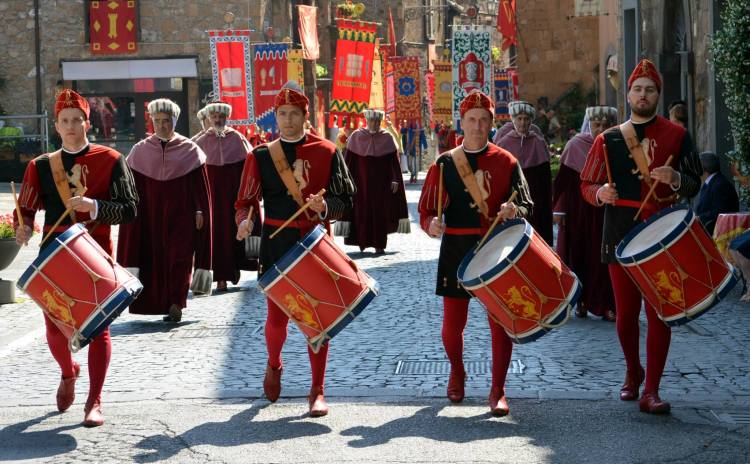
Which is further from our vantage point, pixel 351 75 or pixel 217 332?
pixel 351 75

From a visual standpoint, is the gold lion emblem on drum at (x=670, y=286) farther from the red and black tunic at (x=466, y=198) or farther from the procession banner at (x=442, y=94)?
the procession banner at (x=442, y=94)

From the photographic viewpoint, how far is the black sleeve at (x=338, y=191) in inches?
300

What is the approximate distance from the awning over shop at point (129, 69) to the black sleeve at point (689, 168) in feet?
103

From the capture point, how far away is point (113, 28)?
38594 millimetres

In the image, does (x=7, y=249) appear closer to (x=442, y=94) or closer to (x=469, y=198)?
(x=469, y=198)

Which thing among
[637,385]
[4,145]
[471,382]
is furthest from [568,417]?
[4,145]

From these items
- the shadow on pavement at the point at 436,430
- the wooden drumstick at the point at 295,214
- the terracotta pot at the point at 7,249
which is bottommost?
the shadow on pavement at the point at 436,430

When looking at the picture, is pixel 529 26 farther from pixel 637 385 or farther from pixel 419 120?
pixel 637 385

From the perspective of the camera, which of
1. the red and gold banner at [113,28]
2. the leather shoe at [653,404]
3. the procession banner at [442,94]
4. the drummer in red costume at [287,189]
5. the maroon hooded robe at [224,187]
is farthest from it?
the red and gold banner at [113,28]

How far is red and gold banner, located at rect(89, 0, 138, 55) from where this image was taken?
38.4 metres

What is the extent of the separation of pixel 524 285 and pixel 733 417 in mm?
1283

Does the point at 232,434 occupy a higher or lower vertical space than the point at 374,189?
lower

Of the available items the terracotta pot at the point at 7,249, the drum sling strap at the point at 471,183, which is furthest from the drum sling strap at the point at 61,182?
the terracotta pot at the point at 7,249

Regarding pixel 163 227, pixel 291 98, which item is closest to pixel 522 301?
pixel 291 98
